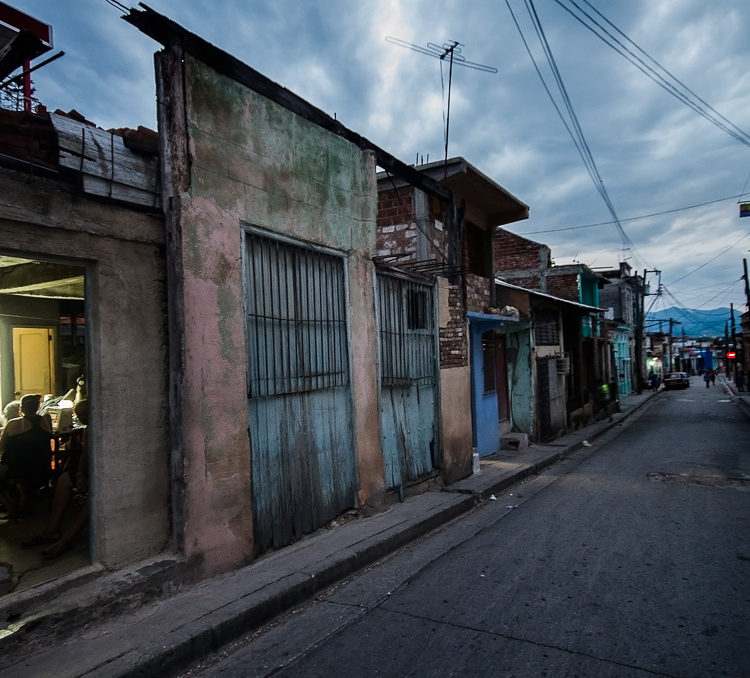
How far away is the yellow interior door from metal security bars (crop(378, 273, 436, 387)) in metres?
4.50

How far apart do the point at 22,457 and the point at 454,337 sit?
20.3 feet

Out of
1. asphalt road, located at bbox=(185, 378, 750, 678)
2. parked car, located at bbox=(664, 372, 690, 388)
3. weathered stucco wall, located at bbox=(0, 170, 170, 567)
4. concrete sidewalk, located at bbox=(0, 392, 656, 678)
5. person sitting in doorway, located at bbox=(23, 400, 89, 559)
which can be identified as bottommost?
parked car, located at bbox=(664, 372, 690, 388)

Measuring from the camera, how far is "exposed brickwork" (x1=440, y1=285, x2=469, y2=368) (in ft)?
28.2

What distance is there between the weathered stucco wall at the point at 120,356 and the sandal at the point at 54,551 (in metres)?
0.57

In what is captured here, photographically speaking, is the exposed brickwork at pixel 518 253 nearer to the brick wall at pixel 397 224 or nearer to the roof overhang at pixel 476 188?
the roof overhang at pixel 476 188

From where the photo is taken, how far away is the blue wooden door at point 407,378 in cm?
705

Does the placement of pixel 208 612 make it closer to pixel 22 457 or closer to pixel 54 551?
pixel 54 551

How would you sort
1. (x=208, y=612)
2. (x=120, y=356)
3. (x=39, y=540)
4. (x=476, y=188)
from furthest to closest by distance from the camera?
1. (x=476, y=188)
2. (x=39, y=540)
3. (x=120, y=356)
4. (x=208, y=612)

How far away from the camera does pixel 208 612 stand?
3729 mm

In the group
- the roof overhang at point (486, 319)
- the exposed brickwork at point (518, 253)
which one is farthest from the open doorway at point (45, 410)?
the exposed brickwork at point (518, 253)

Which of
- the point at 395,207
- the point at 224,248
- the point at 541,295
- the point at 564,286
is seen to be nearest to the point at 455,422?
the point at 395,207

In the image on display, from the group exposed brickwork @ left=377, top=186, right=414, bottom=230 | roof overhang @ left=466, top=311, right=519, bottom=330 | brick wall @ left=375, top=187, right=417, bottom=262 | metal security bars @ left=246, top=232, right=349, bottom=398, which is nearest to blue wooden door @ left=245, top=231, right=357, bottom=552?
metal security bars @ left=246, top=232, right=349, bottom=398

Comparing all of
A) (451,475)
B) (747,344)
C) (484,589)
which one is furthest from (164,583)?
(747,344)

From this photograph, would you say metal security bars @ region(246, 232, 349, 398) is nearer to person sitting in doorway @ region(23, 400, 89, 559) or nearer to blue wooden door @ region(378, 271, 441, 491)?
blue wooden door @ region(378, 271, 441, 491)
